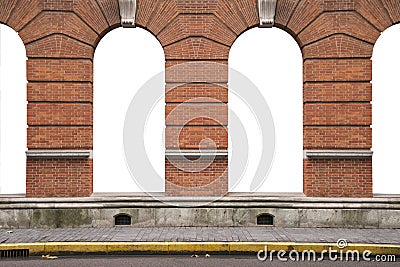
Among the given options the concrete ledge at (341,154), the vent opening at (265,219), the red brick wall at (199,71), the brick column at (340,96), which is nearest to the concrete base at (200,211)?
the vent opening at (265,219)

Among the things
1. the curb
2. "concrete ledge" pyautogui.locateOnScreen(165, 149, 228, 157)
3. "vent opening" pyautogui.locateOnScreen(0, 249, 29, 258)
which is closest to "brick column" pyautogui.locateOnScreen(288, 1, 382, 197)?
"concrete ledge" pyautogui.locateOnScreen(165, 149, 228, 157)

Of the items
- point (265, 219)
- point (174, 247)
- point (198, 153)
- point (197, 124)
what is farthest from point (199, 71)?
point (174, 247)

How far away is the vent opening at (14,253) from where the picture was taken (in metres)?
10.1

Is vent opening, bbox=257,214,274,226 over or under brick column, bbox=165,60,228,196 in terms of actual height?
under

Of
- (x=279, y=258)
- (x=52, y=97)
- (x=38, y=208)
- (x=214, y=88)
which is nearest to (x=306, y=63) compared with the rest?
(x=214, y=88)

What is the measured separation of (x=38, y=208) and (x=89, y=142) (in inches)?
76.4

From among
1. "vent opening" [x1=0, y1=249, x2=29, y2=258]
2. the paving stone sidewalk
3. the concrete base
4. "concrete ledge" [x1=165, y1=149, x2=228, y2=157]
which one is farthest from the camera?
"concrete ledge" [x1=165, y1=149, x2=228, y2=157]

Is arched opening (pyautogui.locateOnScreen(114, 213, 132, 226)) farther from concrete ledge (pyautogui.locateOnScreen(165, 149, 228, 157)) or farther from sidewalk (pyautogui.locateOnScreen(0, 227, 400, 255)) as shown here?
concrete ledge (pyautogui.locateOnScreen(165, 149, 228, 157))

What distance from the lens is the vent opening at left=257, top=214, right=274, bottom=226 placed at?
12688 mm

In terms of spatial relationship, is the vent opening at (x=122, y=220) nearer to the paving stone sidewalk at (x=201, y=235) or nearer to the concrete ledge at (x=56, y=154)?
the paving stone sidewalk at (x=201, y=235)

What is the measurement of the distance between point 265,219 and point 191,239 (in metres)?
2.67

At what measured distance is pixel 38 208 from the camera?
12555 mm

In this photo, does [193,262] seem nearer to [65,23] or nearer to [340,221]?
[340,221]

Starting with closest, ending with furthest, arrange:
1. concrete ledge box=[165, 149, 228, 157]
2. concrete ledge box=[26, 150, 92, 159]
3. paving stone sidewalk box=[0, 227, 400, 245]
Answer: paving stone sidewalk box=[0, 227, 400, 245] → concrete ledge box=[26, 150, 92, 159] → concrete ledge box=[165, 149, 228, 157]
